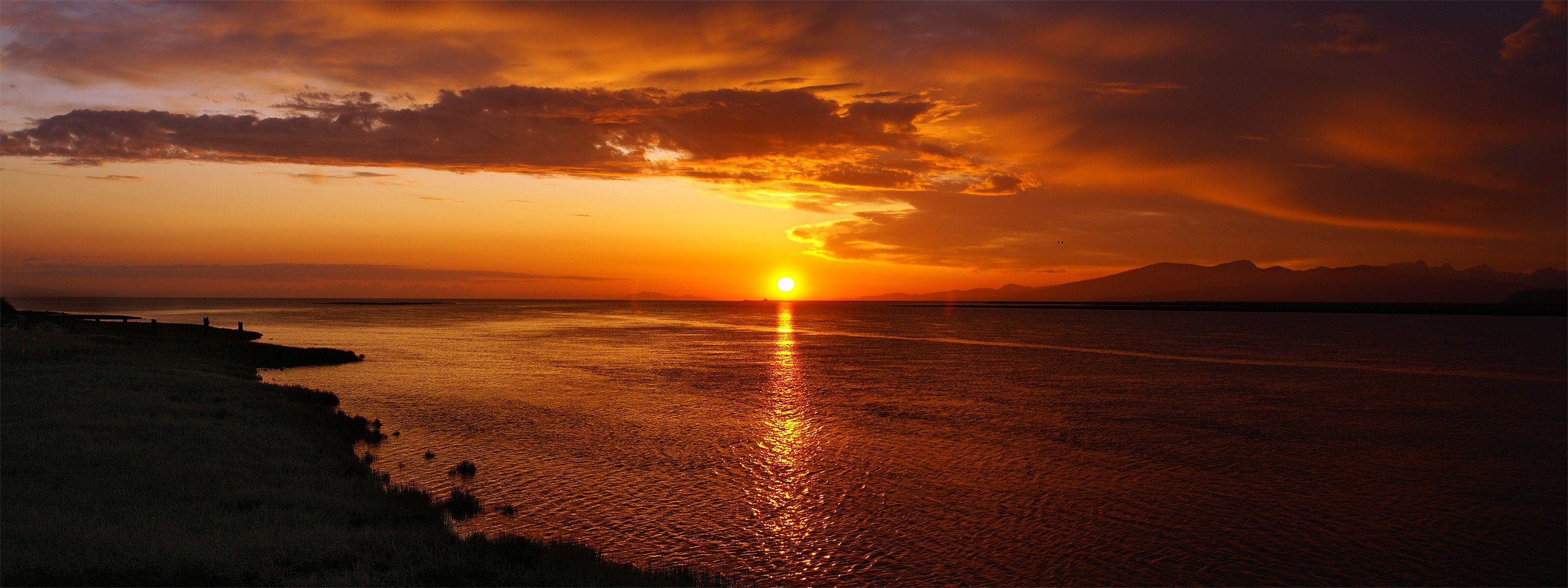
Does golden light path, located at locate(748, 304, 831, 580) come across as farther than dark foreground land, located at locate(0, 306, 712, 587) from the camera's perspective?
Yes

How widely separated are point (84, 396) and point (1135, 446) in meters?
35.8

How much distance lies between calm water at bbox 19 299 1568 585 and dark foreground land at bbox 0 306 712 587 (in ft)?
8.43

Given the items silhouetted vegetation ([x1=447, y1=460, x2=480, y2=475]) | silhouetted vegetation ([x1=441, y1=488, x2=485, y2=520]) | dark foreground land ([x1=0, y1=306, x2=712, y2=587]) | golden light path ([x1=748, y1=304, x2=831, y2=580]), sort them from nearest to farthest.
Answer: dark foreground land ([x1=0, y1=306, x2=712, y2=587])
golden light path ([x1=748, y1=304, x2=831, y2=580])
silhouetted vegetation ([x1=441, y1=488, x2=485, y2=520])
silhouetted vegetation ([x1=447, y1=460, x2=480, y2=475])

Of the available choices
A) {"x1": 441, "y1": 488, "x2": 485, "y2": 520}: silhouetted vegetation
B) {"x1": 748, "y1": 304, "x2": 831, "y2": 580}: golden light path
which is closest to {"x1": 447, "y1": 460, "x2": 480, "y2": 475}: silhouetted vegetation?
{"x1": 441, "y1": 488, "x2": 485, "y2": 520}: silhouetted vegetation

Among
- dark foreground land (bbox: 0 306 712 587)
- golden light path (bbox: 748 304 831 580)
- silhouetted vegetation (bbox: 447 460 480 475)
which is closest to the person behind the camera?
dark foreground land (bbox: 0 306 712 587)

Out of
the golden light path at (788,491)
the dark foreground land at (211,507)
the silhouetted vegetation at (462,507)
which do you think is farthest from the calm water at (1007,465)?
the dark foreground land at (211,507)

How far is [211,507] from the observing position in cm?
1323

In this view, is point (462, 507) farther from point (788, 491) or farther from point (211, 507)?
point (788, 491)

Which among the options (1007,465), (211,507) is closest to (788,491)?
(1007,465)

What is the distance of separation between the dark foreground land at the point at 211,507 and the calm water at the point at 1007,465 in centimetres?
257

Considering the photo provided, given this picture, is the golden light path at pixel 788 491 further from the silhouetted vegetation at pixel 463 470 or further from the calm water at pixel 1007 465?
the silhouetted vegetation at pixel 463 470

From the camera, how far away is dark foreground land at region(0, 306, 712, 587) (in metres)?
10.4

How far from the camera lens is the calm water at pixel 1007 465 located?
15.5 metres

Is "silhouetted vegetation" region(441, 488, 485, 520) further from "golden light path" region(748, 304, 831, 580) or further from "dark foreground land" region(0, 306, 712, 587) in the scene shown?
"golden light path" region(748, 304, 831, 580)
